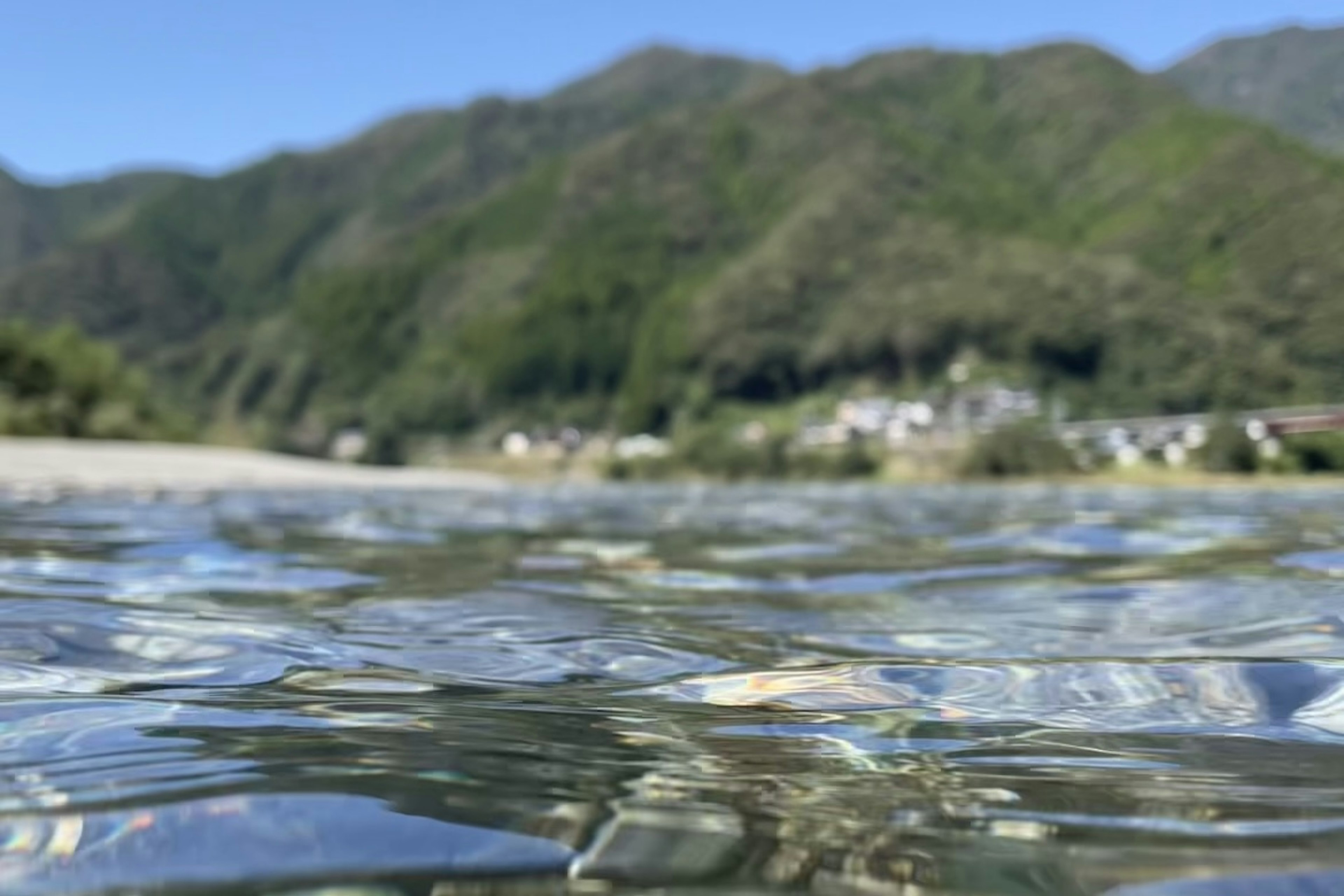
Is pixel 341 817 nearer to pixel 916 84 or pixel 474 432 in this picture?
pixel 474 432

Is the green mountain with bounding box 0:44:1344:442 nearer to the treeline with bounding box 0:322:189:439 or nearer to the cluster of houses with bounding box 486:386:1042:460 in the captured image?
the cluster of houses with bounding box 486:386:1042:460

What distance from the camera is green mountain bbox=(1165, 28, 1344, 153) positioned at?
36.7ft

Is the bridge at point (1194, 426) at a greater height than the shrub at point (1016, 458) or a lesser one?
greater

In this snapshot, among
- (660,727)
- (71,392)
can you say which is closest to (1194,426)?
(71,392)

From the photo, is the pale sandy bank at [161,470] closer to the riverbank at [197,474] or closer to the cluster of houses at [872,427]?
the riverbank at [197,474]

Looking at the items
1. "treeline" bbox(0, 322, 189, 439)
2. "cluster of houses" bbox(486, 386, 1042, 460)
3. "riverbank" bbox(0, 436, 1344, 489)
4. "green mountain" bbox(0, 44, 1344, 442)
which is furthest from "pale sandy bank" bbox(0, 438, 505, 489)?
"cluster of houses" bbox(486, 386, 1042, 460)

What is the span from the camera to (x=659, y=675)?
2.52m

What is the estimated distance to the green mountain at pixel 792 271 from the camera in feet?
289

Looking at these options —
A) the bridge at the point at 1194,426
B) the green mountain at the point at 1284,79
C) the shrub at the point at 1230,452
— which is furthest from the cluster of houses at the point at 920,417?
the green mountain at the point at 1284,79

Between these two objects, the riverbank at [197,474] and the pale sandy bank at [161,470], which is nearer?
the pale sandy bank at [161,470]

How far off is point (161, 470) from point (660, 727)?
13.8 m

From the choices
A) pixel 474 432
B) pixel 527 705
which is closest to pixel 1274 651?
pixel 527 705

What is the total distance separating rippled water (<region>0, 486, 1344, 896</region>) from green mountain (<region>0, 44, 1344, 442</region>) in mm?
52216

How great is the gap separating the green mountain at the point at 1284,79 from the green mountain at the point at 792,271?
42788 millimetres
